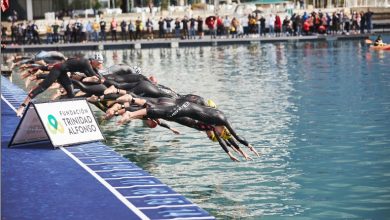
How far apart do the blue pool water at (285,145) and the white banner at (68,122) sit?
3.94 feet

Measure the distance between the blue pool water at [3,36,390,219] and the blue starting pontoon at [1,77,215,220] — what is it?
3.54ft

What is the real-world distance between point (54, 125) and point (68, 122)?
0.36 meters

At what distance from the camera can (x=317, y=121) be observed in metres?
22.3

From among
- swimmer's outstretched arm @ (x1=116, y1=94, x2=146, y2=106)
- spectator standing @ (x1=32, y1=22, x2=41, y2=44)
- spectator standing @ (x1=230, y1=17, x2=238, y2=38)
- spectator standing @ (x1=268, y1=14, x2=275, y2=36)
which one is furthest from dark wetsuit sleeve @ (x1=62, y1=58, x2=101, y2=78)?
spectator standing @ (x1=268, y1=14, x2=275, y2=36)

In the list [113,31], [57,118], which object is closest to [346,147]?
[57,118]

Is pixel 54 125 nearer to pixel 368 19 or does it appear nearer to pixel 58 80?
pixel 58 80

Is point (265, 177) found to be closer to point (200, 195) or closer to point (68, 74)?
point (200, 195)

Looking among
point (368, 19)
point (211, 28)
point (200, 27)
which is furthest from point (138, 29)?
point (368, 19)

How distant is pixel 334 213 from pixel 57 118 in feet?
20.8

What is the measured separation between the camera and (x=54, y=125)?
16.5 m

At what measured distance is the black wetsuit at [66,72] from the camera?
66.1 feet

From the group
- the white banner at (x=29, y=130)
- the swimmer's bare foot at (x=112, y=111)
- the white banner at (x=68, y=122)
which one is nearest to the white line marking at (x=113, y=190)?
the white banner at (x=68, y=122)

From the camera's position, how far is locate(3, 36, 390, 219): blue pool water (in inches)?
529

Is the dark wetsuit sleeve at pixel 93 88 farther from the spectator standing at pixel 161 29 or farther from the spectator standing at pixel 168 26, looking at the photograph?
the spectator standing at pixel 168 26
